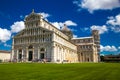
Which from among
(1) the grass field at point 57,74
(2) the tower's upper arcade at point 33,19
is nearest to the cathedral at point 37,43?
(2) the tower's upper arcade at point 33,19

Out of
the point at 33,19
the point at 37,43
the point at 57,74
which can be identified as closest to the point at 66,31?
the point at 33,19

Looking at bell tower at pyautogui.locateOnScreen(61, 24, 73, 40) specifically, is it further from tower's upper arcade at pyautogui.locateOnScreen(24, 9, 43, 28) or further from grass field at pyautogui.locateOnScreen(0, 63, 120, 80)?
grass field at pyautogui.locateOnScreen(0, 63, 120, 80)

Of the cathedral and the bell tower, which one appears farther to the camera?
the bell tower

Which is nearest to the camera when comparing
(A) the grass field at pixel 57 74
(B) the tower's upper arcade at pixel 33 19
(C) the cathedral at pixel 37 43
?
(A) the grass field at pixel 57 74

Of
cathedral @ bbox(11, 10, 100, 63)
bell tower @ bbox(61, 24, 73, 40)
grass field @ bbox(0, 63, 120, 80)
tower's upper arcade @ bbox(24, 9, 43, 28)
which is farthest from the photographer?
bell tower @ bbox(61, 24, 73, 40)

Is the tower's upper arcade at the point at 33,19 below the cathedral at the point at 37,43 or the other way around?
the other way around

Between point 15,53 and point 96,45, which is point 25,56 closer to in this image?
point 15,53

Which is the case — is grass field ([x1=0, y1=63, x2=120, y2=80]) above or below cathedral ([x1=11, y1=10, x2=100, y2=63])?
below

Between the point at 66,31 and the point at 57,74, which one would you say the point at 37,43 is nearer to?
the point at 66,31

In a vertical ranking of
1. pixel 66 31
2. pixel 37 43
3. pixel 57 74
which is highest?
pixel 66 31

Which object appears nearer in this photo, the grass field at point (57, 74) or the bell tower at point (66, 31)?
the grass field at point (57, 74)

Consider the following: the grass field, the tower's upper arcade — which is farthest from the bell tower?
the grass field

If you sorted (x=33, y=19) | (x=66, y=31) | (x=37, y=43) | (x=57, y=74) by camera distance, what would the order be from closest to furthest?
(x=57, y=74)
(x=37, y=43)
(x=33, y=19)
(x=66, y=31)

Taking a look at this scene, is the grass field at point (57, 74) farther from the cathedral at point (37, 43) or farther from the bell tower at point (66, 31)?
the bell tower at point (66, 31)
